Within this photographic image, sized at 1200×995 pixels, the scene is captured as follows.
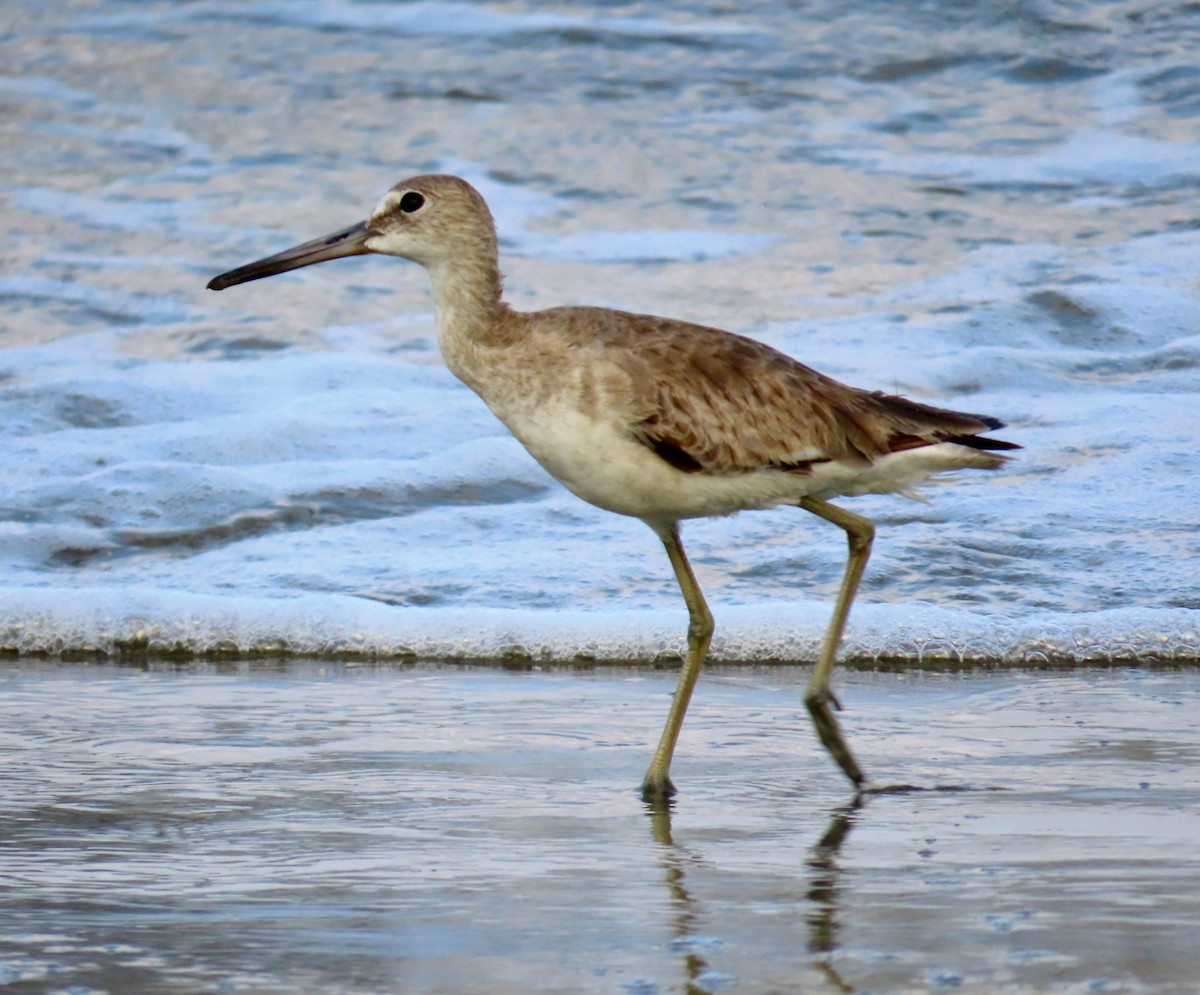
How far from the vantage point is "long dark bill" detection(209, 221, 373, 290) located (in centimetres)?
519

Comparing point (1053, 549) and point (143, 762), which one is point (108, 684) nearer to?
point (143, 762)

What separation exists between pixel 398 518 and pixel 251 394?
86.9 inches

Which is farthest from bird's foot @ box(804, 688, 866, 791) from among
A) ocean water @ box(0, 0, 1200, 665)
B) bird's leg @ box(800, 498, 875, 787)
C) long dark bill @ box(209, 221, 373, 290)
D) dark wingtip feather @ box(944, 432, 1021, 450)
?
long dark bill @ box(209, 221, 373, 290)

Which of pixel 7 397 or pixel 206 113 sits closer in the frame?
pixel 7 397

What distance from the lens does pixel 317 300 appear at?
1158 cm

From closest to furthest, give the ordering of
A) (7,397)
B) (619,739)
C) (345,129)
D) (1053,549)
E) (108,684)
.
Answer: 1. (619,739)
2. (108,684)
3. (1053,549)
4. (7,397)
5. (345,129)

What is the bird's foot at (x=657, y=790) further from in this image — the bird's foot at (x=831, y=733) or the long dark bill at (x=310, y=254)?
the long dark bill at (x=310, y=254)

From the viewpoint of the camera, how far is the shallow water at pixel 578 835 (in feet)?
10.3

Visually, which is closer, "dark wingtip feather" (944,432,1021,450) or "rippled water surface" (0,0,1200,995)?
"rippled water surface" (0,0,1200,995)

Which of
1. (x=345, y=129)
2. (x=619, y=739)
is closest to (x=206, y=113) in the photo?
(x=345, y=129)

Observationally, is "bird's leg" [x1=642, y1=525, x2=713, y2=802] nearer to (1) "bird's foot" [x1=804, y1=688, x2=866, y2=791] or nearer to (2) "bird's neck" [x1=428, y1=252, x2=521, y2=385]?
(1) "bird's foot" [x1=804, y1=688, x2=866, y2=791]

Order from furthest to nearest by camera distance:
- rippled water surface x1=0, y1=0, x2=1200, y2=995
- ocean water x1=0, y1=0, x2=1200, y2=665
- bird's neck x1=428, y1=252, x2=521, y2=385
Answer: ocean water x1=0, y1=0, x2=1200, y2=665
bird's neck x1=428, y1=252, x2=521, y2=385
rippled water surface x1=0, y1=0, x2=1200, y2=995

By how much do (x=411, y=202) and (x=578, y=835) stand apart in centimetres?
180

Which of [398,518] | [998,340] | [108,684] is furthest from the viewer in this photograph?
[998,340]
